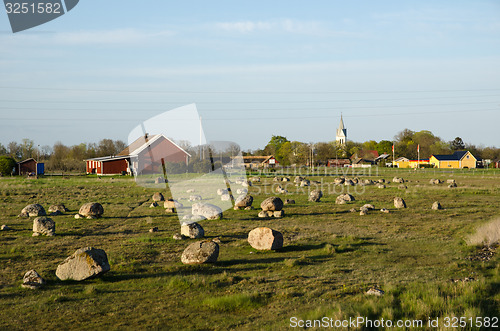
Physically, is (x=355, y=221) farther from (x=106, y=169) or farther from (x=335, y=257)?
(x=106, y=169)

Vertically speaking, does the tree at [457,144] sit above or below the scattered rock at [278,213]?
above

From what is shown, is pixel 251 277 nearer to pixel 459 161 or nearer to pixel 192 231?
pixel 192 231

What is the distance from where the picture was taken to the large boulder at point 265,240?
1530cm

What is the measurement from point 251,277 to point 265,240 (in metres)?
3.55

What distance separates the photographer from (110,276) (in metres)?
12.1

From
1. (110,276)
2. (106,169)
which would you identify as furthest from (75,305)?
(106,169)

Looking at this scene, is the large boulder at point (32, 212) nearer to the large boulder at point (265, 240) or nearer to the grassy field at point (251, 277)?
the grassy field at point (251, 277)

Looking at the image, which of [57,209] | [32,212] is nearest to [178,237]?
[32,212]

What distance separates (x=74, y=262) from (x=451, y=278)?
1037cm

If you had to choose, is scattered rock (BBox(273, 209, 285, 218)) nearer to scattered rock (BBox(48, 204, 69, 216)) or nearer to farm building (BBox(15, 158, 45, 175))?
scattered rock (BBox(48, 204, 69, 216))

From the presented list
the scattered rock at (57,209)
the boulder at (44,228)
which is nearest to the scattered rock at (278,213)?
the boulder at (44,228)

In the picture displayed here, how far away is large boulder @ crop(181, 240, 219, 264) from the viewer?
1339cm

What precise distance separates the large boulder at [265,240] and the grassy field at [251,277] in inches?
11.8

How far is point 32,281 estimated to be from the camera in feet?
36.7
